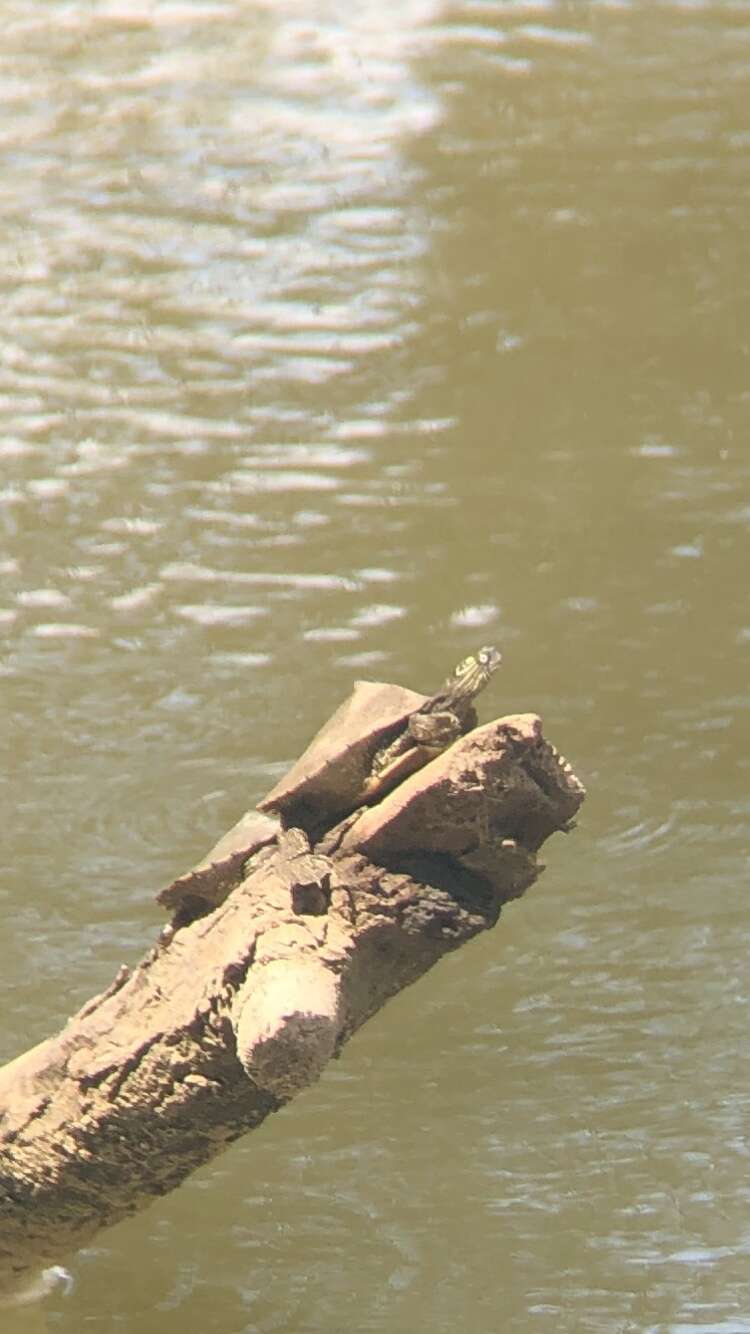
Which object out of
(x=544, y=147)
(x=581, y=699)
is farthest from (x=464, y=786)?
(x=544, y=147)

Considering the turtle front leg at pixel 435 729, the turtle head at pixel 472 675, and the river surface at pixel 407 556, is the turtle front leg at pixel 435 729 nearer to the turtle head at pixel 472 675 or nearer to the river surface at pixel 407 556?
the turtle head at pixel 472 675

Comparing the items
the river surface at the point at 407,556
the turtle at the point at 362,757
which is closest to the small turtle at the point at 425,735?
the turtle at the point at 362,757

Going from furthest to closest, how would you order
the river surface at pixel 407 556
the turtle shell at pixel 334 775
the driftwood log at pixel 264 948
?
the river surface at pixel 407 556 < the turtle shell at pixel 334 775 < the driftwood log at pixel 264 948

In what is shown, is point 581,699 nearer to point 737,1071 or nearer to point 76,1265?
point 737,1071

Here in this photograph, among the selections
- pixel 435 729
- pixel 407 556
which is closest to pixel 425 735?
pixel 435 729

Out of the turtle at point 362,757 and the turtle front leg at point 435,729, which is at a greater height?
the turtle front leg at point 435,729

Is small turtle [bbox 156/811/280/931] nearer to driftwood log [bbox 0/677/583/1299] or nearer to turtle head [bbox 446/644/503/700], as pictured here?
driftwood log [bbox 0/677/583/1299]

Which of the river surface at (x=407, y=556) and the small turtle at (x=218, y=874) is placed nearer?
the small turtle at (x=218, y=874)
